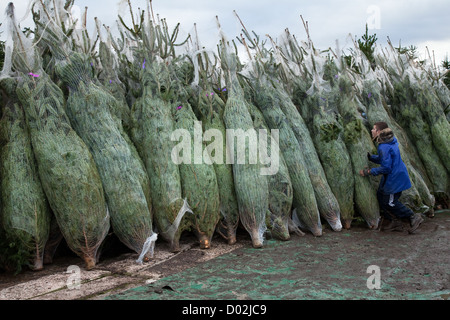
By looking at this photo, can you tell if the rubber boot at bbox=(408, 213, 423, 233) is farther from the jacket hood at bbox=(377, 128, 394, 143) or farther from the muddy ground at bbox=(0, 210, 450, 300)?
the jacket hood at bbox=(377, 128, 394, 143)

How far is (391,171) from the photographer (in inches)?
216

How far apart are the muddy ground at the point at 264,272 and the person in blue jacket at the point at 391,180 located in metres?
0.34

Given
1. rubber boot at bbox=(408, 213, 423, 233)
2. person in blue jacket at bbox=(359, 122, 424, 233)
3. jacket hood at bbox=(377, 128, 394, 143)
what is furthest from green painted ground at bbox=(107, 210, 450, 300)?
jacket hood at bbox=(377, 128, 394, 143)

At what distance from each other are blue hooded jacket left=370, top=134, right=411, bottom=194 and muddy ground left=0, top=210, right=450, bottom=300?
606 mm

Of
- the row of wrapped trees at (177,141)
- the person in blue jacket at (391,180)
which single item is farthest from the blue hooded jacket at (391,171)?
the row of wrapped trees at (177,141)

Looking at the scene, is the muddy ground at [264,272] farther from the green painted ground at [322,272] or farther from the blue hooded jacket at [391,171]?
the blue hooded jacket at [391,171]

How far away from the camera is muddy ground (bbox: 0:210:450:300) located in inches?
136

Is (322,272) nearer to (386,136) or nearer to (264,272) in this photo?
(264,272)

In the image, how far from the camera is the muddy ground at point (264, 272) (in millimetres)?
3453

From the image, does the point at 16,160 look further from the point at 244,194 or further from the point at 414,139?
the point at 414,139

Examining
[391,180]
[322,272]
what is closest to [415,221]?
[391,180]

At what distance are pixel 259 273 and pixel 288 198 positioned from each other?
1.45 metres

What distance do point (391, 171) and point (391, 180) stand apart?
4.5 inches
